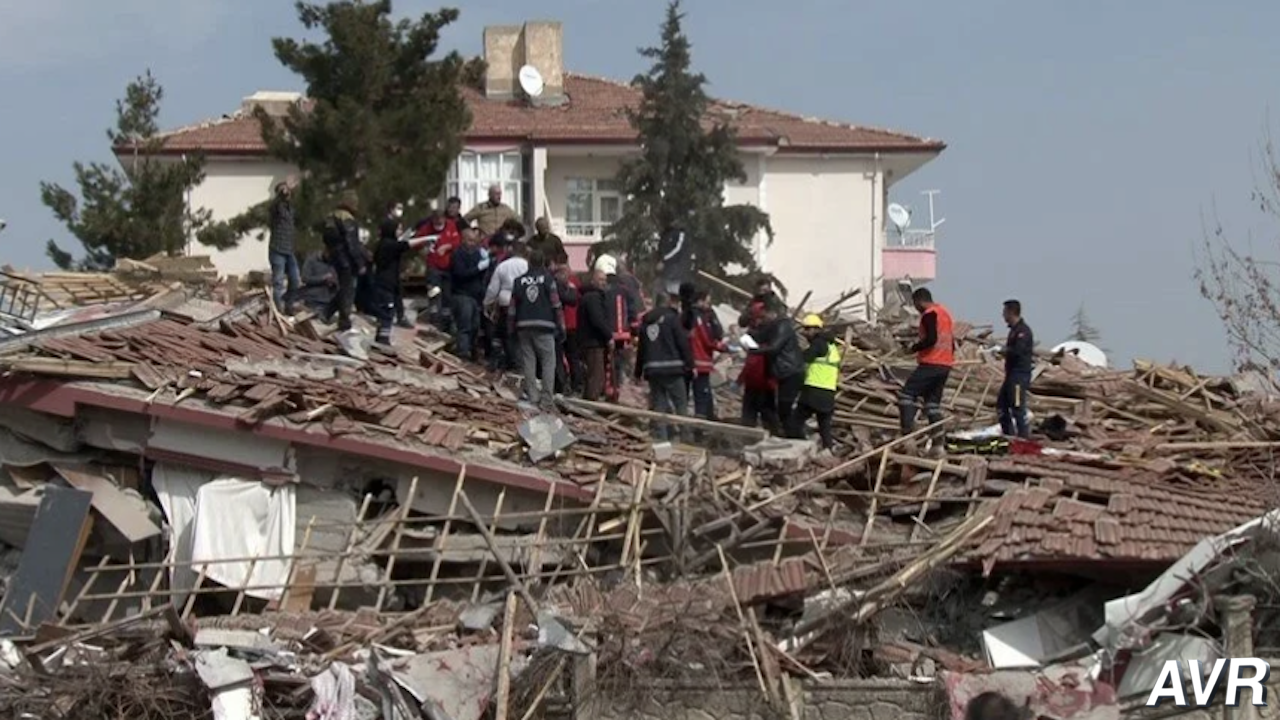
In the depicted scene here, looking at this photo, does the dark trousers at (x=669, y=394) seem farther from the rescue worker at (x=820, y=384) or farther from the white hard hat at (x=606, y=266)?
the white hard hat at (x=606, y=266)

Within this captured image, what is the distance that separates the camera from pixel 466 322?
72.8ft

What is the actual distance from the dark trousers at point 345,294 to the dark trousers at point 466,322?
1.23 meters

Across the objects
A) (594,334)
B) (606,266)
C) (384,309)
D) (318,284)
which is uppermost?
(606,266)

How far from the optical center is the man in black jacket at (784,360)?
20.1 m

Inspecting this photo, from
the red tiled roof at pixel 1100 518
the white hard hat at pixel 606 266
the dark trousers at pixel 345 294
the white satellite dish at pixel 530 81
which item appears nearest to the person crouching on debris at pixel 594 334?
the white hard hat at pixel 606 266

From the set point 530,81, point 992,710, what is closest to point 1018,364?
point 992,710

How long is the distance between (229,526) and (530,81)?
3216cm

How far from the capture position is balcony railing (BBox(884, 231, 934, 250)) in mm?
50031

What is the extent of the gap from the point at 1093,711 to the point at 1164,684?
57 cm

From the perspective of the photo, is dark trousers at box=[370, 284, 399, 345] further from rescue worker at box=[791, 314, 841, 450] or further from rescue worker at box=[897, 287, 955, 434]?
rescue worker at box=[897, 287, 955, 434]

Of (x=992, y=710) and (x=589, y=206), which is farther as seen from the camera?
(x=589, y=206)

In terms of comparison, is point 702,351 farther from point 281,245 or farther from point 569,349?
point 281,245

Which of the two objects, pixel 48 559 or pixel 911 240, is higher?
pixel 911 240

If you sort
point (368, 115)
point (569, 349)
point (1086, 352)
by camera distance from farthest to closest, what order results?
point (368, 115), point (1086, 352), point (569, 349)
